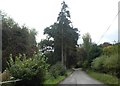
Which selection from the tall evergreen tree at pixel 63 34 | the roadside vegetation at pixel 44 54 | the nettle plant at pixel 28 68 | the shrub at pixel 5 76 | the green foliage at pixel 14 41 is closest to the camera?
the shrub at pixel 5 76

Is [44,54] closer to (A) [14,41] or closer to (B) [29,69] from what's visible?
(A) [14,41]

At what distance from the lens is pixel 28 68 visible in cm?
1889

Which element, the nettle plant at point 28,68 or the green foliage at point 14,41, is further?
the green foliage at point 14,41

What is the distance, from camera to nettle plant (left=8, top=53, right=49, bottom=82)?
18359 millimetres

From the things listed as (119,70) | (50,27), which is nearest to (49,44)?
(50,27)

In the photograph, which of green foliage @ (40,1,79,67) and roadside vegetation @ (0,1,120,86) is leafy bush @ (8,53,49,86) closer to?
roadside vegetation @ (0,1,120,86)

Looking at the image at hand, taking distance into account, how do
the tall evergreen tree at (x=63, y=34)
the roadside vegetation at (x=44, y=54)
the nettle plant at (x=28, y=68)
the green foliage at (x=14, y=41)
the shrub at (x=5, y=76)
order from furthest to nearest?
the tall evergreen tree at (x=63, y=34) < the green foliage at (x=14, y=41) < the roadside vegetation at (x=44, y=54) < the nettle plant at (x=28, y=68) < the shrub at (x=5, y=76)

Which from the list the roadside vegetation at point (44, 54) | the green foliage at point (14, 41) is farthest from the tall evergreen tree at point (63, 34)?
the green foliage at point (14, 41)

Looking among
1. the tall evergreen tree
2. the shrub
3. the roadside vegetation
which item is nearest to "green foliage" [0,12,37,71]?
the roadside vegetation

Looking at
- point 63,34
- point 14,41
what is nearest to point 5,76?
point 14,41

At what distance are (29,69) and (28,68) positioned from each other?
3.6 inches

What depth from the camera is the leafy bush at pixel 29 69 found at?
18.4m

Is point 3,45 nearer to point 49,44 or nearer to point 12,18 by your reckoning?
point 12,18

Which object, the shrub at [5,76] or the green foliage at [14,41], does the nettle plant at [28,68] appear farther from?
the green foliage at [14,41]
